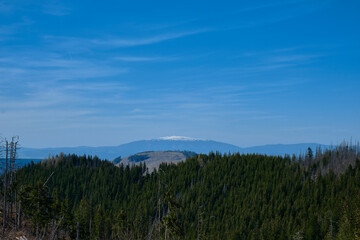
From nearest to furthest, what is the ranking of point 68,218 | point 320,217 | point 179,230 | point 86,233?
point 179,230 < point 68,218 < point 86,233 < point 320,217

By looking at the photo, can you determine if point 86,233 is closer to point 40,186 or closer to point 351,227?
point 40,186

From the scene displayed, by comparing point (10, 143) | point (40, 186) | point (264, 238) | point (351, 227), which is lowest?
point (264, 238)

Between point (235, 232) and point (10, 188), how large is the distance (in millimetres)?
116419

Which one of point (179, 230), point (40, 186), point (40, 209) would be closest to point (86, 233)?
point (40, 209)

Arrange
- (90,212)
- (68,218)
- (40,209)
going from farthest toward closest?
(90,212) < (68,218) < (40,209)

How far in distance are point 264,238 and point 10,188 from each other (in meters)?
119

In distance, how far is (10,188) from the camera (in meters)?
88.3

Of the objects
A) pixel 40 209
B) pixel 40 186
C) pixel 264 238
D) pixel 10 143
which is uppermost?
pixel 10 143

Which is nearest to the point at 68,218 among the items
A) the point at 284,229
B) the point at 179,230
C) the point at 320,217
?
the point at 179,230

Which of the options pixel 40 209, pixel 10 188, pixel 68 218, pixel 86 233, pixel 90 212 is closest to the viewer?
pixel 40 209

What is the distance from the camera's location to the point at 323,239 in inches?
6137

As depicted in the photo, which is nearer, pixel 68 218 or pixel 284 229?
pixel 68 218

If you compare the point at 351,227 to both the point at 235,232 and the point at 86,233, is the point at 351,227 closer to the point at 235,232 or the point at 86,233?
the point at 235,232

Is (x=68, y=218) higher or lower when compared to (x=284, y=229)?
higher
